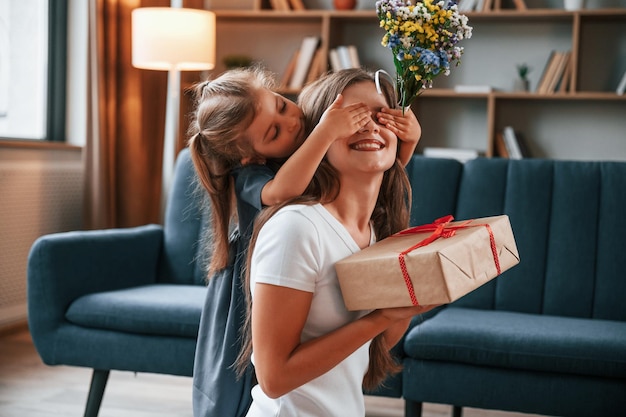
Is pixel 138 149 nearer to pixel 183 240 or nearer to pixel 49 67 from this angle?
pixel 49 67

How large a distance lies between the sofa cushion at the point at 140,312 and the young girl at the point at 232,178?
0.80 metres

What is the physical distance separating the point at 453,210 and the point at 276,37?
2.59 m

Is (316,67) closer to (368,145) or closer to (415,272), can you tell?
(368,145)

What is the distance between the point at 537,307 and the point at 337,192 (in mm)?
1509

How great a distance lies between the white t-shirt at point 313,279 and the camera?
3.96ft

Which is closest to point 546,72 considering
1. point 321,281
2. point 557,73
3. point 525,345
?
point 557,73

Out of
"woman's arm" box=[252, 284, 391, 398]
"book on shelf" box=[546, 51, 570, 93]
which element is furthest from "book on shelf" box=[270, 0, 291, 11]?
"woman's arm" box=[252, 284, 391, 398]

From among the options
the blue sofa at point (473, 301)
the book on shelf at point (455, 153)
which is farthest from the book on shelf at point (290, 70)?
the blue sofa at point (473, 301)

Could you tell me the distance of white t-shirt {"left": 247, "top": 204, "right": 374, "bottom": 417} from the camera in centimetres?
121

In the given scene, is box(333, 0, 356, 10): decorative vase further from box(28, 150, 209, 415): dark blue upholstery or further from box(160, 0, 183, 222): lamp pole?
box(28, 150, 209, 415): dark blue upholstery

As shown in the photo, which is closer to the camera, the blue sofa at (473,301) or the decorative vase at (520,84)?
the blue sofa at (473,301)

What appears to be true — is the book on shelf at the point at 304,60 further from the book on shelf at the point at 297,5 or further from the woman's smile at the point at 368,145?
the woman's smile at the point at 368,145

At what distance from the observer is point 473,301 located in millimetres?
2717

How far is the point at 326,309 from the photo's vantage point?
128cm
